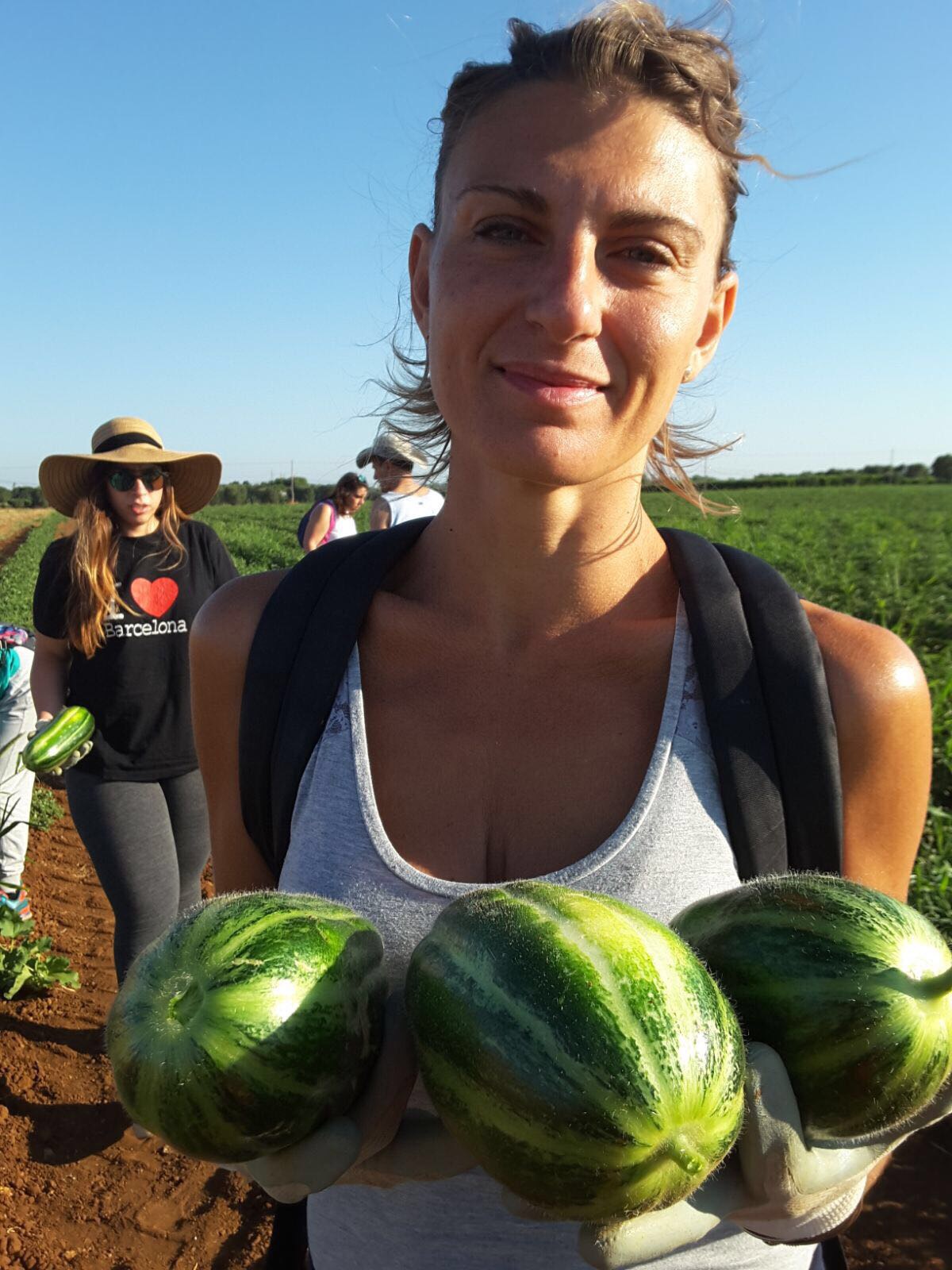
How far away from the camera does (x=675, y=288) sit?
178 cm

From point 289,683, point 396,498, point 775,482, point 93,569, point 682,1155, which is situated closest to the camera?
point 682,1155

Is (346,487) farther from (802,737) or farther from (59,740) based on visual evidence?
(802,737)

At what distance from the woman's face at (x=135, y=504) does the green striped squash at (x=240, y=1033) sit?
434cm

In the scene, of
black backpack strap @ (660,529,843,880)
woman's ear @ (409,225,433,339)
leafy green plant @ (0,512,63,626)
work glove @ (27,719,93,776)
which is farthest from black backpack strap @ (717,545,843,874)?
leafy green plant @ (0,512,63,626)

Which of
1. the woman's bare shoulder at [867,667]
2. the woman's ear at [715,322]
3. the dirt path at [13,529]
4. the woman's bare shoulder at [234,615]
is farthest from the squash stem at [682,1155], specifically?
the dirt path at [13,529]

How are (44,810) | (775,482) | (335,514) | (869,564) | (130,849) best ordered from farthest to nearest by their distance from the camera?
(775,482), (869,564), (335,514), (44,810), (130,849)

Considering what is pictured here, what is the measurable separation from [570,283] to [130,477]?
13.7 feet

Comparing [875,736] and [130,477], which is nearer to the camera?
[875,736]

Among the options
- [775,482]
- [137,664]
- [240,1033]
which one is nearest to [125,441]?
[137,664]

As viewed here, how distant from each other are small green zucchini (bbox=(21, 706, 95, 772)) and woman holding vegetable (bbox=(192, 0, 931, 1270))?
268 cm

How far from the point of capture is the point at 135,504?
17.5 feet

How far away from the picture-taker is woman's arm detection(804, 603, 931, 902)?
5.90 ft

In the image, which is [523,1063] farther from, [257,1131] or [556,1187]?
[257,1131]

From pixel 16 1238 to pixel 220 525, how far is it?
165 feet
